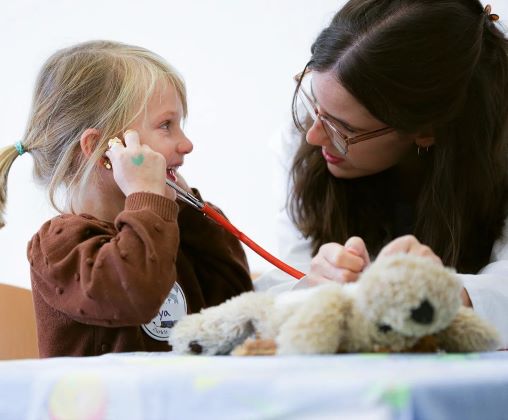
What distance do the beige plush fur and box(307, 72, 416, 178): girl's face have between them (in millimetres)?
688

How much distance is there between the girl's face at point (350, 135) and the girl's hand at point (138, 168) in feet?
1.10

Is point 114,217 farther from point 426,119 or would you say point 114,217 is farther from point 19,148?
point 426,119

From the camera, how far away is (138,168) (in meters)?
1.19

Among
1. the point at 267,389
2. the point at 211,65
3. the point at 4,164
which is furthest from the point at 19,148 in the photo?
Answer: the point at 211,65

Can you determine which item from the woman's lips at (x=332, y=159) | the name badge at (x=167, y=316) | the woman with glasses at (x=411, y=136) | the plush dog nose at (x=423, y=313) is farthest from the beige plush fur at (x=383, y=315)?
the woman's lips at (x=332, y=159)

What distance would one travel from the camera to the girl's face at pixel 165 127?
4.34ft

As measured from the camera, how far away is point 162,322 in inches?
52.6

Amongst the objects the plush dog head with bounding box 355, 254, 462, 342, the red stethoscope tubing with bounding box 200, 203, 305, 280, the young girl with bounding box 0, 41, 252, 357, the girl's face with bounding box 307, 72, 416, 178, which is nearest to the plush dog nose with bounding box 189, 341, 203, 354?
the plush dog head with bounding box 355, 254, 462, 342

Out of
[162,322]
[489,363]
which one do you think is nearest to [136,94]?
[162,322]

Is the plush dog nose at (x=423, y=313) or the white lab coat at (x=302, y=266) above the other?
the plush dog nose at (x=423, y=313)

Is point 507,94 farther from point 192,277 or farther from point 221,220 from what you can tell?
point 192,277

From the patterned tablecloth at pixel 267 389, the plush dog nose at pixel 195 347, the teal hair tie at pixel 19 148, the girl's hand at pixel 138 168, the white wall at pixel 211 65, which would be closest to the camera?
the patterned tablecloth at pixel 267 389

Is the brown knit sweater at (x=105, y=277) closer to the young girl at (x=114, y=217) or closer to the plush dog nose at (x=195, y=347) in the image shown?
the young girl at (x=114, y=217)

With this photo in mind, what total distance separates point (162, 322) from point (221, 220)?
0.72 feet
